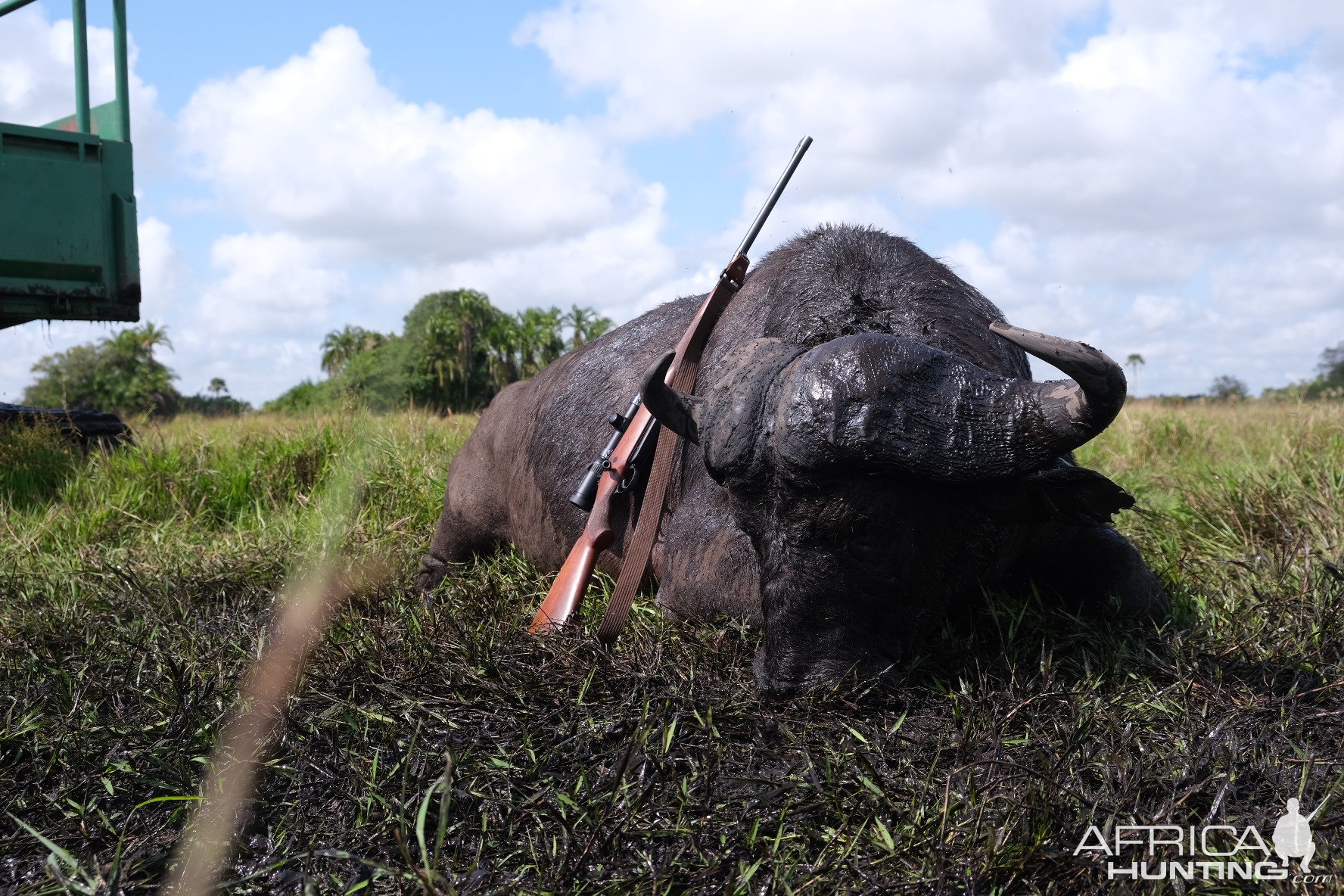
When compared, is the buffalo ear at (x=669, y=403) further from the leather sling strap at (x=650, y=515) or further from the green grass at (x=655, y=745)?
the green grass at (x=655, y=745)

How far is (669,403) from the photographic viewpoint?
332 cm

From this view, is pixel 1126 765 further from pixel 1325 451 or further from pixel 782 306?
pixel 1325 451

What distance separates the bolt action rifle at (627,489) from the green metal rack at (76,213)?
689 centimetres

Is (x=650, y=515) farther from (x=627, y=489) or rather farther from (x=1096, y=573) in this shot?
(x=1096, y=573)

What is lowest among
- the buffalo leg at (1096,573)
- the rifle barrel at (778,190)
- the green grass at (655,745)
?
the green grass at (655,745)

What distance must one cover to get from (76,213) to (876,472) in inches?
342

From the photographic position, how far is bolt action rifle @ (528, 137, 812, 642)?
3.87 meters

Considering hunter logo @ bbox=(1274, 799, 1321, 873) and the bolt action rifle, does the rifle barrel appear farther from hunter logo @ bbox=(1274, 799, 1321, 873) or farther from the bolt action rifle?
hunter logo @ bbox=(1274, 799, 1321, 873)

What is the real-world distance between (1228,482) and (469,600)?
440 cm

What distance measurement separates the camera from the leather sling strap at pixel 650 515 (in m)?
3.75

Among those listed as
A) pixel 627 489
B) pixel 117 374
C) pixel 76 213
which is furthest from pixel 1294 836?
pixel 117 374

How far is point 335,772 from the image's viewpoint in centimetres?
278

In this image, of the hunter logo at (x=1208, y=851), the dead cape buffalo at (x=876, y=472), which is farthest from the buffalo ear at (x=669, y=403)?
the hunter logo at (x=1208, y=851)

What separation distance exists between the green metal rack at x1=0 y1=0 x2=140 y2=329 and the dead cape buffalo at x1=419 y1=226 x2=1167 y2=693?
23.3ft
